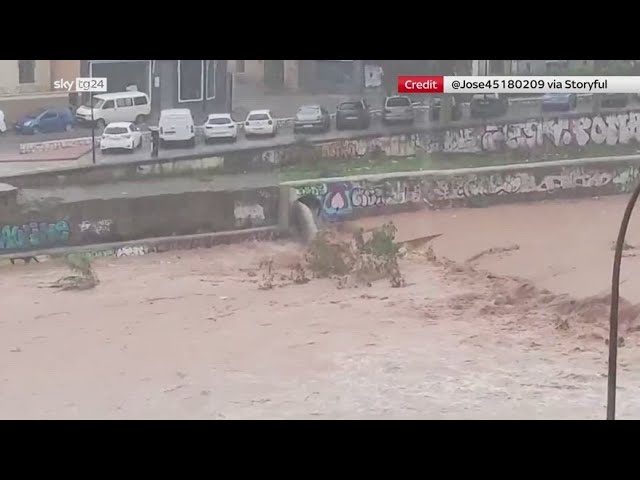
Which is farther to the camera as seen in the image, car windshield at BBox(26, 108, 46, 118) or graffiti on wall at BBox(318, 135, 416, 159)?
graffiti on wall at BBox(318, 135, 416, 159)

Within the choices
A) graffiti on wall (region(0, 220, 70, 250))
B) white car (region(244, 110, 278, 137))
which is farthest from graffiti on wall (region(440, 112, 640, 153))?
graffiti on wall (region(0, 220, 70, 250))

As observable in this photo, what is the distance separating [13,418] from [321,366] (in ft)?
4.39

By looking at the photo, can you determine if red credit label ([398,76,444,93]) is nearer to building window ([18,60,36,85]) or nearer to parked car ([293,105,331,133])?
parked car ([293,105,331,133])

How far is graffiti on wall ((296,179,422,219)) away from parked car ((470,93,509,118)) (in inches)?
15.9

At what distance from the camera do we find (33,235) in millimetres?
6277

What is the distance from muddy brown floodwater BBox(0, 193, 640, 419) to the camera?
623 centimetres

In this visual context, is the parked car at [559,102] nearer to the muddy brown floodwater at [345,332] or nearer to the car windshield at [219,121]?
the muddy brown floodwater at [345,332]

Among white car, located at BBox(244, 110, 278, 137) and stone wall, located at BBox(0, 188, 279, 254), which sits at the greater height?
white car, located at BBox(244, 110, 278, 137)

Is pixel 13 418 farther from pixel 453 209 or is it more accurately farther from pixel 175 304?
pixel 453 209

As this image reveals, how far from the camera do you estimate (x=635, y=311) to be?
249 inches

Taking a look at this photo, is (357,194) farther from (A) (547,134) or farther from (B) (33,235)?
(B) (33,235)

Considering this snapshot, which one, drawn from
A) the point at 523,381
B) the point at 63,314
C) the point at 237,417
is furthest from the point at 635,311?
the point at 63,314

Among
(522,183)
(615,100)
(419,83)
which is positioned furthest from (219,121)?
(615,100)

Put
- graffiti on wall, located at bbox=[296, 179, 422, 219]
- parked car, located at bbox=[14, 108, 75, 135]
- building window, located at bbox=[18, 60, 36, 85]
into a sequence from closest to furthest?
building window, located at bbox=[18, 60, 36, 85]
parked car, located at bbox=[14, 108, 75, 135]
graffiti on wall, located at bbox=[296, 179, 422, 219]
